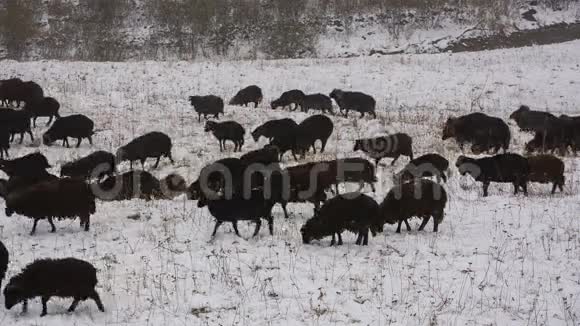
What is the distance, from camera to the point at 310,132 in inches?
663

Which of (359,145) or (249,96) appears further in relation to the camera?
(249,96)

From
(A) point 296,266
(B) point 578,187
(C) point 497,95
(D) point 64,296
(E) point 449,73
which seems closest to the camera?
(D) point 64,296

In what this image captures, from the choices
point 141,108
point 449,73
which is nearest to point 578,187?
point 141,108

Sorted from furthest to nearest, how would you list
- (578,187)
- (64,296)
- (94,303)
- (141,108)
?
(141,108) → (578,187) → (94,303) → (64,296)

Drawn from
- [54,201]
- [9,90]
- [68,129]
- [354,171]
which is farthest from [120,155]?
[9,90]

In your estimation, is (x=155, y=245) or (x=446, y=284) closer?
(x=446, y=284)

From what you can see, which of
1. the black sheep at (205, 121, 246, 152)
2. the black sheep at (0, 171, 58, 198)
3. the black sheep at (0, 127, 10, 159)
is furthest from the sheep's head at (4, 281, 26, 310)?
the black sheep at (205, 121, 246, 152)

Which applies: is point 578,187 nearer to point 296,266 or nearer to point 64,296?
point 296,266

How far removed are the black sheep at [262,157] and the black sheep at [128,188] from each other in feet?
6.94

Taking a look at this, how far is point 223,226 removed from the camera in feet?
35.7

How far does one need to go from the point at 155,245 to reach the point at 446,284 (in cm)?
456

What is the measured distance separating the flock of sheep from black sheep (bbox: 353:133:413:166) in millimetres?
27

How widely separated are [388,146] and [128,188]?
6.83 metres

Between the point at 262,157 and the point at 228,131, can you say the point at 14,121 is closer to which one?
the point at 228,131
